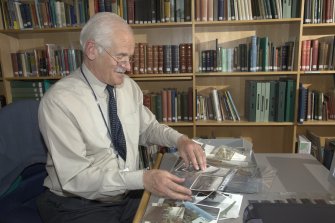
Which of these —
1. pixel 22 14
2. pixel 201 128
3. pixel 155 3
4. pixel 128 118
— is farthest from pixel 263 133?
pixel 22 14

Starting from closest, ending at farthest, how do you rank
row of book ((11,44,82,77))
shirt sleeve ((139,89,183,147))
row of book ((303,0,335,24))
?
shirt sleeve ((139,89,183,147)) → row of book ((303,0,335,24)) → row of book ((11,44,82,77))

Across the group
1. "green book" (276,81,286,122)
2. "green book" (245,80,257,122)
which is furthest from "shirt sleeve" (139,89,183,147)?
"green book" (276,81,286,122)

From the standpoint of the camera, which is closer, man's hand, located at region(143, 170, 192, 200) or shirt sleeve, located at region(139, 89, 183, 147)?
man's hand, located at region(143, 170, 192, 200)

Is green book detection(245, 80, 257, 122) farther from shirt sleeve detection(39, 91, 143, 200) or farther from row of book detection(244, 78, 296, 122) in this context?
shirt sleeve detection(39, 91, 143, 200)

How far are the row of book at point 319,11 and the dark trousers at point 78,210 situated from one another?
7.11 feet

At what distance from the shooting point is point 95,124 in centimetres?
129

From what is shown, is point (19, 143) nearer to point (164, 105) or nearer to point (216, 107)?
point (164, 105)

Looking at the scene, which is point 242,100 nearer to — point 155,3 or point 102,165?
point 155,3

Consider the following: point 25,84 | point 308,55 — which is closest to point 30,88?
point 25,84

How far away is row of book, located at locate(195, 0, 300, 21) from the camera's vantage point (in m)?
2.42

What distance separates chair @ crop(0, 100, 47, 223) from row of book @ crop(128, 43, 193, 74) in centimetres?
136

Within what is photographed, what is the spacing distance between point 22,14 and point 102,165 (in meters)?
2.12

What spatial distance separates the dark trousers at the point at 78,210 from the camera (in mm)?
1172

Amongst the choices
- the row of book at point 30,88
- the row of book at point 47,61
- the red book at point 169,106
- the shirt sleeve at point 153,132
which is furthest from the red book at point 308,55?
the row of book at point 30,88
